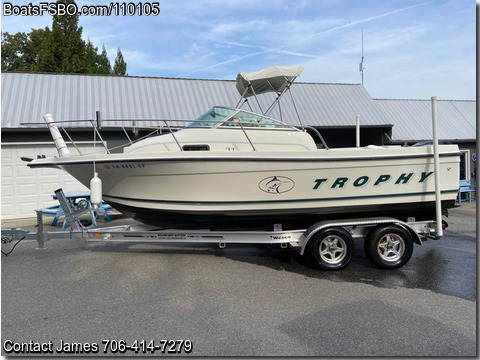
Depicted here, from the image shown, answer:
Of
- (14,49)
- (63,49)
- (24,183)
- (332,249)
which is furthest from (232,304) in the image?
(14,49)

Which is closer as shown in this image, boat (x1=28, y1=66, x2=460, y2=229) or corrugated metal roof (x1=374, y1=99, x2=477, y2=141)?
boat (x1=28, y1=66, x2=460, y2=229)

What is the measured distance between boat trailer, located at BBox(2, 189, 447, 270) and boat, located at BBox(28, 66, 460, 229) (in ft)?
0.67

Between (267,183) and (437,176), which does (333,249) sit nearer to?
(267,183)

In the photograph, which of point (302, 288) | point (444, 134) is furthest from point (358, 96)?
point (302, 288)

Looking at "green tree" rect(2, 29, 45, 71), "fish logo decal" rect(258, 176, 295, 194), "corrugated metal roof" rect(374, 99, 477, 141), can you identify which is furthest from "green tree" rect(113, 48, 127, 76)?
"fish logo decal" rect(258, 176, 295, 194)

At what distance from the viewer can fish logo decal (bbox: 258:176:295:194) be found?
481 cm

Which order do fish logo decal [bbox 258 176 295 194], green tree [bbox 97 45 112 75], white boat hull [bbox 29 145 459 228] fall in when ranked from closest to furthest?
1. white boat hull [bbox 29 145 459 228]
2. fish logo decal [bbox 258 176 295 194]
3. green tree [bbox 97 45 112 75]

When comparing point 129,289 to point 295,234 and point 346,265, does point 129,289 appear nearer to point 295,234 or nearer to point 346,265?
point 295,234

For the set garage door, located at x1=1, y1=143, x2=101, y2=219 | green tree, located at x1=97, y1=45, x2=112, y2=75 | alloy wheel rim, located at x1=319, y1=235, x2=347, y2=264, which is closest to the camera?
alloy wheel rim, located at x1=319, y1=235, x2=347, y2=264

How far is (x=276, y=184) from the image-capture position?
190 inches

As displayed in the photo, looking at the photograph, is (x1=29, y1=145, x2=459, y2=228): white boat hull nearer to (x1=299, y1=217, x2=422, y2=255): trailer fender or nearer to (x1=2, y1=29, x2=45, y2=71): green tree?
(x1=299, y1=217, x2=422, y2=255): trailer fender

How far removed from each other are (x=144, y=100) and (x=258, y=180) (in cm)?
734

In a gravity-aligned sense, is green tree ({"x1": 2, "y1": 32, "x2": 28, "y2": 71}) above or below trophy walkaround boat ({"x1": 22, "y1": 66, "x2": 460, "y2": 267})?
above

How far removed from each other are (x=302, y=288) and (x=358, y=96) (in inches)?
395
